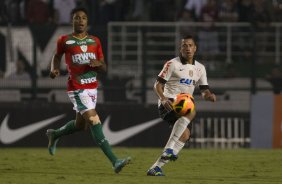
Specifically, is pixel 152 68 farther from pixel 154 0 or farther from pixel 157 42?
pixel 154 0

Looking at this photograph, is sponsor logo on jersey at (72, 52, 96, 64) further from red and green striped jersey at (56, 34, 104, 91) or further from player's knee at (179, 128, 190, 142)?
player's knee at (179, 128, 190, 142)

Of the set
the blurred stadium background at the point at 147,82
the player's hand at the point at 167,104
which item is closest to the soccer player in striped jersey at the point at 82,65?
the player's hand at the point at 167,104

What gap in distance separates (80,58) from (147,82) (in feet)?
23.5

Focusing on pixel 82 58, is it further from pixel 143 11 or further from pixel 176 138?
pixel 143 11

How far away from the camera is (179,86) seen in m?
14.2

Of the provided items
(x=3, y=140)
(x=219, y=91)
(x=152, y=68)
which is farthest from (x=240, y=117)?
(x=3, y=140)

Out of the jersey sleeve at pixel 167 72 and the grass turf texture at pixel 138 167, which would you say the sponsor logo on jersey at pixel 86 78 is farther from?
the grass turf texture at pixel 138 167

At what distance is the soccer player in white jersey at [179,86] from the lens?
13.5 m

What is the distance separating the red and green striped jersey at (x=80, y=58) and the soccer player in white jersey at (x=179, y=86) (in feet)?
3.17

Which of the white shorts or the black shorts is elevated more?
the white shorts

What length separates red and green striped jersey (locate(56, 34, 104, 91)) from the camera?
14.1m

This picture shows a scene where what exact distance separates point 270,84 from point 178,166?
6.00 m

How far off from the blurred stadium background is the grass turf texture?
0.75 metres

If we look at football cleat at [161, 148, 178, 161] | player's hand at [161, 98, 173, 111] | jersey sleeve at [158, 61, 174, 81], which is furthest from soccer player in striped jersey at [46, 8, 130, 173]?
football cleat at [161, 148, 178, 161]
